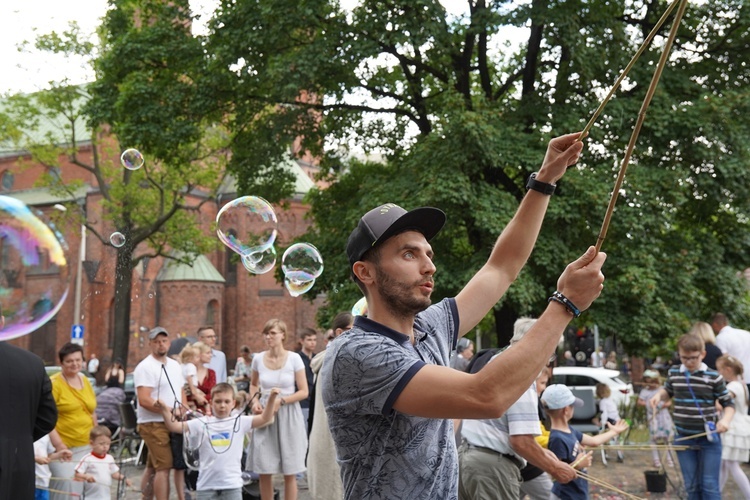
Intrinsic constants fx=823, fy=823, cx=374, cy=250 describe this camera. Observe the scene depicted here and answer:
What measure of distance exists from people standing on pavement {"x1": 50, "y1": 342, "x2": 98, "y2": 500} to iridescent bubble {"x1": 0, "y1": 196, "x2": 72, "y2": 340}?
2.10 m

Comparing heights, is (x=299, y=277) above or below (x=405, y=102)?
below

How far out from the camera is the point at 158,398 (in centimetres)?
848

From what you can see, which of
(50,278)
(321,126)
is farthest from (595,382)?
(50,278)

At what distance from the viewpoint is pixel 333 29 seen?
17.3 meters

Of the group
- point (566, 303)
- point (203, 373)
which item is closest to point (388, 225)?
point (566, 303)

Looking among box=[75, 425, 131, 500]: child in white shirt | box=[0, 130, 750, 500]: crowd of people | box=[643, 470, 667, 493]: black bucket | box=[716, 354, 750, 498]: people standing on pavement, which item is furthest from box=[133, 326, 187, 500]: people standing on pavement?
box=[643, 470, 667, 493]: black bucket

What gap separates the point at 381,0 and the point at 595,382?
364 inches

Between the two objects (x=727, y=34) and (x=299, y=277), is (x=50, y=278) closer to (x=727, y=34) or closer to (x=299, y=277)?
(x=299, y=277)

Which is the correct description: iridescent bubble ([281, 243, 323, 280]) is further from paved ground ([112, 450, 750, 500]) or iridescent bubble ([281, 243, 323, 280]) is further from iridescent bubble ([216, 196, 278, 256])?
paved ground ([112, 450, 750, 500])

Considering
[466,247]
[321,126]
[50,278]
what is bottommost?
[50,278]

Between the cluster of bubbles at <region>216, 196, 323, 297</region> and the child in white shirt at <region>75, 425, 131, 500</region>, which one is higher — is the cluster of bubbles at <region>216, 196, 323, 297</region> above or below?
above

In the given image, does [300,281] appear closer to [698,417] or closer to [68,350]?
[68,350]

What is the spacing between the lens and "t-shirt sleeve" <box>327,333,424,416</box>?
2268mm

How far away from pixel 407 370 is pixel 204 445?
5729 mm
